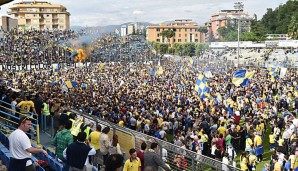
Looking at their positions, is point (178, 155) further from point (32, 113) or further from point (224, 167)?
point (32, 113)

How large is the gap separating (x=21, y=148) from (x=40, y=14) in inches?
4696

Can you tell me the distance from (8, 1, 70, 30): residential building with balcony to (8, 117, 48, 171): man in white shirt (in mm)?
116573

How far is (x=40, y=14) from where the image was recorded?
119250 mm

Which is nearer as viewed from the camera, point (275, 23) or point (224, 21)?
point (275, 23)

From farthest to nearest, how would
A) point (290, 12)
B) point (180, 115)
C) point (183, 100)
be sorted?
1. point (290, 12)
2. point (183, 100)
3. point (180, 115)

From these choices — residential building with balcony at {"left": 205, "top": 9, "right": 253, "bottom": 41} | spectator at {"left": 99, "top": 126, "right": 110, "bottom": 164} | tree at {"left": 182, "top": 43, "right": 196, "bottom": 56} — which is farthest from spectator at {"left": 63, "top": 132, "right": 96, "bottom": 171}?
residential building with balcony at {"left": 205, "top": 9, "right": 253, "bottom": 41}

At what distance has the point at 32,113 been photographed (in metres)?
10.2

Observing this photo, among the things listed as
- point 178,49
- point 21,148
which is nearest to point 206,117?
point 21,148

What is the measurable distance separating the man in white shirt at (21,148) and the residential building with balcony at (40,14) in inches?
4589

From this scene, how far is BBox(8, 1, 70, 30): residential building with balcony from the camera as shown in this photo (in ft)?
389

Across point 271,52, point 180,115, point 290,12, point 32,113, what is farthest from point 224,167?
point 290,12

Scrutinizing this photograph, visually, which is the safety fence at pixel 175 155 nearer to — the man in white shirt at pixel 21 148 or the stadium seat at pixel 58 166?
the stadium seat at pixel 58 166

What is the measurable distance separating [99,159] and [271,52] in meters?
72.9

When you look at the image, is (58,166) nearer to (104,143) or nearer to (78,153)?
(104,143)
